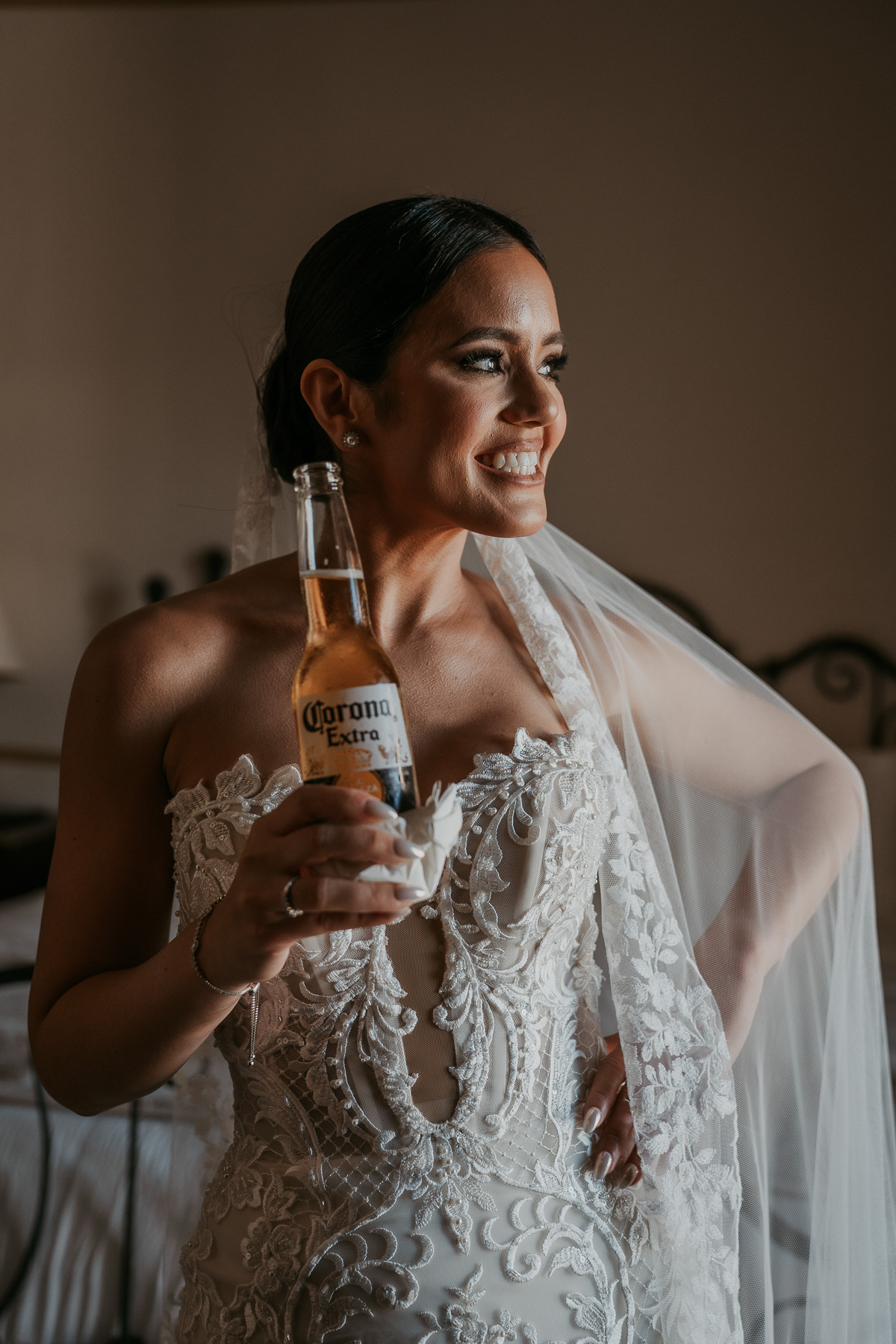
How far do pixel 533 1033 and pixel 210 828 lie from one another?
0.33 meters

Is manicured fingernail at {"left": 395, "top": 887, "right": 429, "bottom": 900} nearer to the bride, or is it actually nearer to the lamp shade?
the bride

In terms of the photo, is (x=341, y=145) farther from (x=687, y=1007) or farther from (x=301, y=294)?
(x=687, y=1007)

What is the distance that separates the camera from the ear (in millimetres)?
979

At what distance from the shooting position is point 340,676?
60cm

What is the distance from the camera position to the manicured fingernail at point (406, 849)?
1.74 ft

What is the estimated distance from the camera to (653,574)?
292 centimetres

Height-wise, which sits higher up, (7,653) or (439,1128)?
(7,653)

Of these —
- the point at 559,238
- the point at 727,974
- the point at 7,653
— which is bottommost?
the point at 727,974

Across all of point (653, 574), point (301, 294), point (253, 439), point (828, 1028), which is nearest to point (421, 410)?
point (301, 294)

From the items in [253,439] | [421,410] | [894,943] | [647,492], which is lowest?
[894,943]

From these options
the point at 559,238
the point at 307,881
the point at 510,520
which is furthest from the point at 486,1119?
the point at 559,238

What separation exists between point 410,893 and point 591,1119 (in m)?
0.47

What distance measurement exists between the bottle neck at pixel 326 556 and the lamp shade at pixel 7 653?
2.71 meters

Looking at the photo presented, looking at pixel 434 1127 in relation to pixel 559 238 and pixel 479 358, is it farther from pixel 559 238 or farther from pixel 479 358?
pixel 559 238
